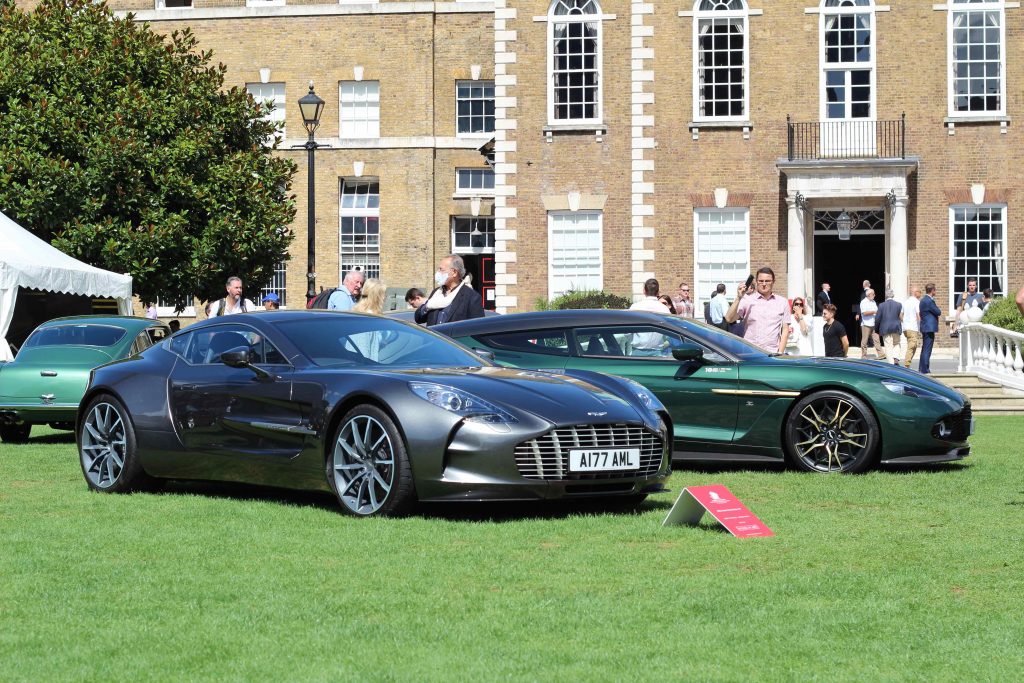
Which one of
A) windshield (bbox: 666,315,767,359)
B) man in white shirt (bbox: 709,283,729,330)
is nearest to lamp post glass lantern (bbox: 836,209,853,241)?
man in white shirt (bbox: 709,283,729,330)

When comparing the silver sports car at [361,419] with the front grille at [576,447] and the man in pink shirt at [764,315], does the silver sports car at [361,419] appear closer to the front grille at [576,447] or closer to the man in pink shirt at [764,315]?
the front grille at [576,447]

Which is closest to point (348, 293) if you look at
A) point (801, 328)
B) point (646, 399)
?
point (646, 399)

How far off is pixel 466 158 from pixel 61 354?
32.1 m

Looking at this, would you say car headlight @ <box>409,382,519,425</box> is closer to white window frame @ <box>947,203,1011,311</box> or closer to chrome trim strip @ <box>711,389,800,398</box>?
chrome trim strip @ <box>711,389,800,398</box>

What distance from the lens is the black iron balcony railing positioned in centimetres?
3506

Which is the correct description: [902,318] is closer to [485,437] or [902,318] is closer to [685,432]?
[685,432]

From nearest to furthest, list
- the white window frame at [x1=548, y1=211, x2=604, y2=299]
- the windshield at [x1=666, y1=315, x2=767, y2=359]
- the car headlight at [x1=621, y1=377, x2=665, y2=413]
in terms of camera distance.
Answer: the car headlight at [x1=621, y1=377, x2=665, y2=413] < the windshield at [x1=666, y1=315, x2=767, y2=359] < the white window frame at [x1=548, y1=211, x2=604, y2=299]

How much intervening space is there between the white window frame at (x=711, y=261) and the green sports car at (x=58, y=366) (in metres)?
18.9

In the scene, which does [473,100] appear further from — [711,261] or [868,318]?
[868,318]

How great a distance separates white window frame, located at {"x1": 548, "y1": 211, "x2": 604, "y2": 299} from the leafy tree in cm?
603

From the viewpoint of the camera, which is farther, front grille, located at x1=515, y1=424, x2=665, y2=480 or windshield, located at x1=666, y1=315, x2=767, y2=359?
windshield, located at x1=666, y1=315, x2=767, y2=359

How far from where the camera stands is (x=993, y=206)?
3512cm

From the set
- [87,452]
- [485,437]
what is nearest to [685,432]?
[485,437]

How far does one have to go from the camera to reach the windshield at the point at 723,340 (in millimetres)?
13188
